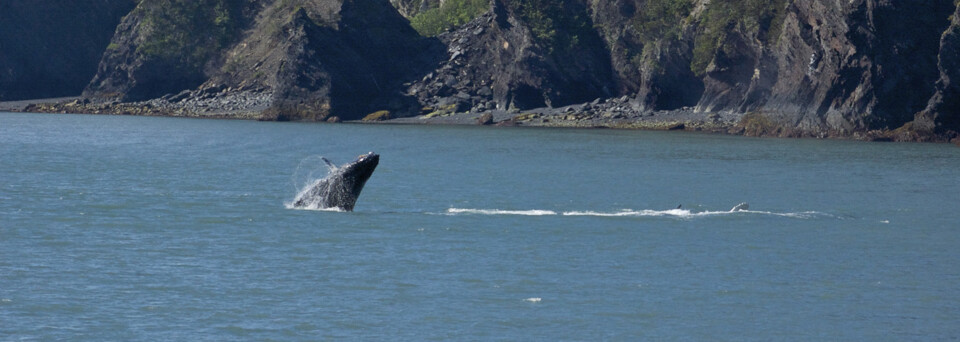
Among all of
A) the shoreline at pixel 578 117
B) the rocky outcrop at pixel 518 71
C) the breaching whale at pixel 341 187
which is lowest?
the shoreline at pixel 578 117

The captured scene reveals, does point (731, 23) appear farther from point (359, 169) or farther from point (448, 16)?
point (359, 169)

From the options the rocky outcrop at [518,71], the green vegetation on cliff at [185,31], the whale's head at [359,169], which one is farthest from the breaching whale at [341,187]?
the green vegetation on cliff at [185,31]

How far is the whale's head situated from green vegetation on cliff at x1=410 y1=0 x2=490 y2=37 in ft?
329

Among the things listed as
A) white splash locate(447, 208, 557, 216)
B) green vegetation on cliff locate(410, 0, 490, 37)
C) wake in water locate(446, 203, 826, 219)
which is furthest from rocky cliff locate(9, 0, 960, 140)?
white splash locate(447, 208, 557, 216)

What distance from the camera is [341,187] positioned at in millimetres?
36812

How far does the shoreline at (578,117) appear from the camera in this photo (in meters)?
92.1

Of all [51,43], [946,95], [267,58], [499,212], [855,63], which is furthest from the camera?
[51,43]

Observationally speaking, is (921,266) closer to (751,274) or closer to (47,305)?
(751,274)

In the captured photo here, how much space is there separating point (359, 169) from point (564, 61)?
3277 inches

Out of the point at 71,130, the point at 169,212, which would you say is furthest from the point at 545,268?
the point at 71,130

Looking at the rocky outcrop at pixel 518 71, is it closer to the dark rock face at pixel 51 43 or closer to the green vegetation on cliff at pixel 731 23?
the green vegetation on cliff at pixel 731 23

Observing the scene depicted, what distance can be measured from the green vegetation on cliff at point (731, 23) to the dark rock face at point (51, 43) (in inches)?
3145

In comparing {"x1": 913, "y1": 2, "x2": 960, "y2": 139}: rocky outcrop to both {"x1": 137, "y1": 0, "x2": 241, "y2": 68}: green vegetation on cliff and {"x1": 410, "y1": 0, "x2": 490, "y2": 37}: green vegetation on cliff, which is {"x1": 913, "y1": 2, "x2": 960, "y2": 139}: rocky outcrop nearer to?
{"x1": 410, "y1": 0, "x2": 490, "y2": 37}: green vegetation on cliff

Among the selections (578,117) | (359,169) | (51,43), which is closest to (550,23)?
(578,117)
